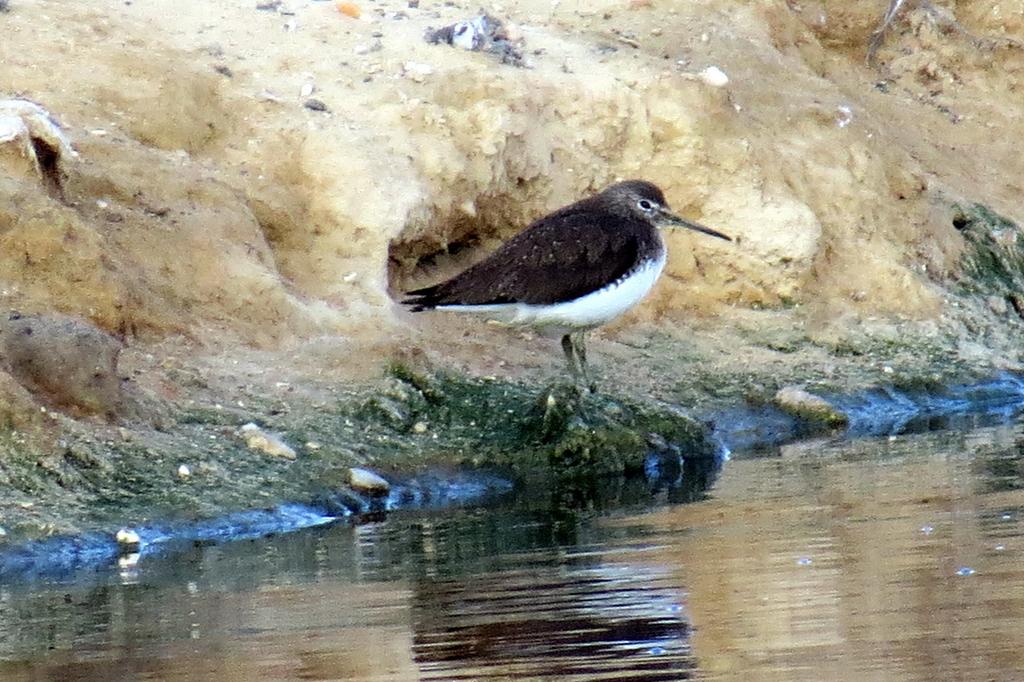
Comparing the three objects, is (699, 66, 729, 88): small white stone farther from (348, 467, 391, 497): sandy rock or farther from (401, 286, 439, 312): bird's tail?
(348, 467, 391, 497): sandy rock

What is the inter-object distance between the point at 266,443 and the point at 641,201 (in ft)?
9.89

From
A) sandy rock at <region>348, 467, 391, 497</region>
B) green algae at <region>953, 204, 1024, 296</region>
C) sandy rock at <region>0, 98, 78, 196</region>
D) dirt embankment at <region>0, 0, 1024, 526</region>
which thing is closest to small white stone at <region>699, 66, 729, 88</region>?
dirt embankment at <region>0, 0, 1024, 526</region>

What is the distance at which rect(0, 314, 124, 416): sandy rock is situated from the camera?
9734 millimetres

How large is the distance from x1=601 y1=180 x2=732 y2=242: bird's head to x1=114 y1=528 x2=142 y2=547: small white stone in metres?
3.96

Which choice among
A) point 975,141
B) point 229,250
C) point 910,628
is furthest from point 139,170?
point 975,141

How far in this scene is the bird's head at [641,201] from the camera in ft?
40.1

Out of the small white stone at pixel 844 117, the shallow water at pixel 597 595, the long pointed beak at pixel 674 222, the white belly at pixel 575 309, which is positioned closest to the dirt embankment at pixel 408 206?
the small white stone at pixel 844 117

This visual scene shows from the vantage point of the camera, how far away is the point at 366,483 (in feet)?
33.5

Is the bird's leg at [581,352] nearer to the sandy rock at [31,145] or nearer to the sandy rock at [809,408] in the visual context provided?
the sandy rock at [809,408]

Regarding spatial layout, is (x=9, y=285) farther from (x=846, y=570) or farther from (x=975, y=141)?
(x=975, y=141)

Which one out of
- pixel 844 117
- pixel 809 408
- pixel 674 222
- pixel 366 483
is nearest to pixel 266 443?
pixel 366 483

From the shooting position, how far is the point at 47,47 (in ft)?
40.6

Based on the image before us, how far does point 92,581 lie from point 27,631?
1091 mm

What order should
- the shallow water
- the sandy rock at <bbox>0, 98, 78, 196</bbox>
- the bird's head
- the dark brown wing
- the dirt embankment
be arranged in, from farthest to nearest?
1. the bird's head
2. the dark brown wing
3. the sandy rock at <bbox>0, 98, 78, 196</bbox>
4. the dirt embankment
5. the shallow water
